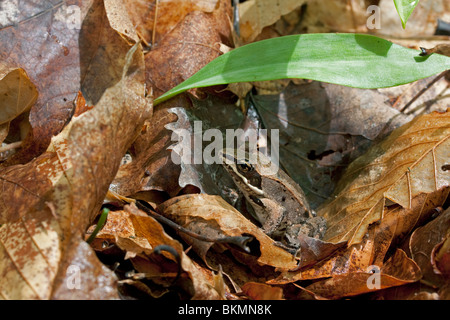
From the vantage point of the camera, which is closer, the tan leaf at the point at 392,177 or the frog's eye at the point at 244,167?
the tan leaf at the point at 392,177

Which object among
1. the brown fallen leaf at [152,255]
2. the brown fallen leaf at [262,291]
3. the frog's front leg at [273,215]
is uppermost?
the brown fallen leaf at [152,255]

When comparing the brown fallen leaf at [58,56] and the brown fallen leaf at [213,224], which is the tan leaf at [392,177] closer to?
the brown fallen leaf at [213,224]

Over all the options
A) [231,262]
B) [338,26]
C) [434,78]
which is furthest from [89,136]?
[338,26]

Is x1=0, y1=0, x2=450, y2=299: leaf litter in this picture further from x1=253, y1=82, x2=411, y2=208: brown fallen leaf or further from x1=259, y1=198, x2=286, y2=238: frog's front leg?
x1=259, y1=198, x2=286, y2=238: frog's front leg

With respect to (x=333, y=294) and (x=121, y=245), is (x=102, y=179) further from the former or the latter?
(x=333, y=294)

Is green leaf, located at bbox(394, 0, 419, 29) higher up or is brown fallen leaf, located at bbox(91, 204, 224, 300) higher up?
green leaf, located at bbox(394, 0, 419, 29)

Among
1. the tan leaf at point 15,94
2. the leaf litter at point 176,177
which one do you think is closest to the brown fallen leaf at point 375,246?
the leaf litter at point 176,177

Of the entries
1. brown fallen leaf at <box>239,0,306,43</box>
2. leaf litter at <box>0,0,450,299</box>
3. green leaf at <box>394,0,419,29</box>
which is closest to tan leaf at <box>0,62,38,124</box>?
leaf litter at <box>0,0,450,299</box>
